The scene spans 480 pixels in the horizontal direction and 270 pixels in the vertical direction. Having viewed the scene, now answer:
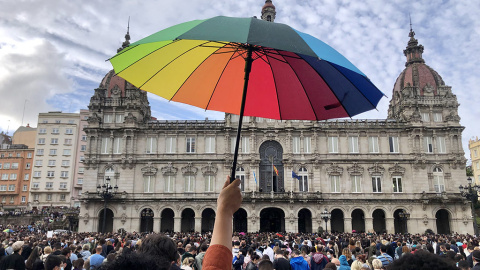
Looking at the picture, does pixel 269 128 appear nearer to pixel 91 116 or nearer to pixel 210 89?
pixel 91 116

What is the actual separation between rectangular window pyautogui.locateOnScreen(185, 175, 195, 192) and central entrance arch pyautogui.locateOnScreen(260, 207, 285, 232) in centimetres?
926

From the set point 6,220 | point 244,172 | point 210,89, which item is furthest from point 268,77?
point 6,220

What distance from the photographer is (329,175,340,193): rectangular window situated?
149 ft

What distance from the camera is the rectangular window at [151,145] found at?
4689 centimetres

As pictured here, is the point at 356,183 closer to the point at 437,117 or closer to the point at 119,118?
the point at 437,117

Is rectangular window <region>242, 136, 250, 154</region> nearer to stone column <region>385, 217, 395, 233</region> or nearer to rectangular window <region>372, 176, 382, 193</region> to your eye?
rectangular window <region>372, 176, 382, 193</region>

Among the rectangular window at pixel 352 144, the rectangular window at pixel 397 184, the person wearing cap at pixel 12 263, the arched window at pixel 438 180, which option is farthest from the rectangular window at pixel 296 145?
the person wearing cap at pixel 12 263

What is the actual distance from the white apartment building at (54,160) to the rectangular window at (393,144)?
191 feet

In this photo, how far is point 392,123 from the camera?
47.5 meters

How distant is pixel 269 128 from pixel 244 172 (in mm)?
6366

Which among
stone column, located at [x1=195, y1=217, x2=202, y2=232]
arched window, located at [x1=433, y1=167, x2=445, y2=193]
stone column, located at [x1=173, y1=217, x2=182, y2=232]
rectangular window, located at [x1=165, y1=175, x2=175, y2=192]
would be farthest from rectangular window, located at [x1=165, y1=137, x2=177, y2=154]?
arched window, located at [x1=433, y1=167, x2=445, y2=193]

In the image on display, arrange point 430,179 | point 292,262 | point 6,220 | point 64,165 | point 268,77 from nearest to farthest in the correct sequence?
point 268,77 → point 292,262 → point 430,179 → point 6,220 → point 64,165

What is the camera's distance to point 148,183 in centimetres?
4581

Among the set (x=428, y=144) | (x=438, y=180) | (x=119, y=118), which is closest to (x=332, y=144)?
(x=428, y=144)
